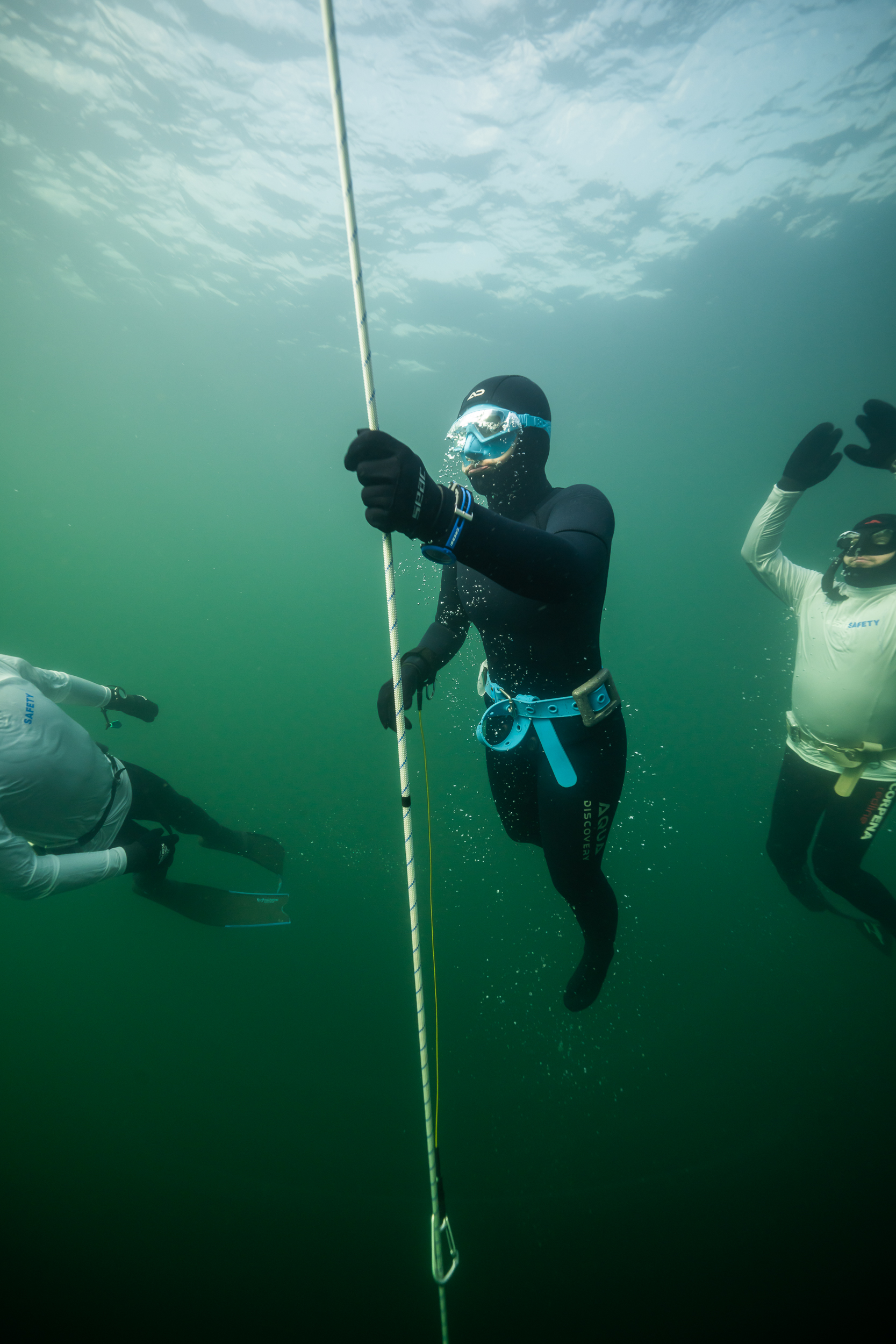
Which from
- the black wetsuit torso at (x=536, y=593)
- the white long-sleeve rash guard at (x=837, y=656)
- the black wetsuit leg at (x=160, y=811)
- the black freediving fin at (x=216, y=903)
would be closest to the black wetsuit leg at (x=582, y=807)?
the black wetsuit torso at (x=536, y=593)

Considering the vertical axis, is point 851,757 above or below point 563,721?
below

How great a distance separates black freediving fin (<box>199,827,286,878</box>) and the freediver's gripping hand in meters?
2.50

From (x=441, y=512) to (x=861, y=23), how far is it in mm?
10632

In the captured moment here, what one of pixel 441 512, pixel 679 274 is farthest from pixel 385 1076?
pixel 679 274

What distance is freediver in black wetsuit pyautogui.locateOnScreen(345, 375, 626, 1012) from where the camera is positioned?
160 centimetres

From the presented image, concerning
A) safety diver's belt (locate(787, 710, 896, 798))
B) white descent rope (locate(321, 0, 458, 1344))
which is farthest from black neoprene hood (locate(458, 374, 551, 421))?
safety diver's belt (locate(787, 710, 896, 798))

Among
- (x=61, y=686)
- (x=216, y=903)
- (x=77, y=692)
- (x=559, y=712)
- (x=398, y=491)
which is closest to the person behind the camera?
(x=398, y=491)

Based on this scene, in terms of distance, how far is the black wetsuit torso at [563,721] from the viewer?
1.66 meters

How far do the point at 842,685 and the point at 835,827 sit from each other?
852 millimetres

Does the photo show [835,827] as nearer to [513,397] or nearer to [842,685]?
[842,685]

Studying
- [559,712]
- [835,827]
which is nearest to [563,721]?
[559,712]

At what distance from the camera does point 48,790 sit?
8.45 feet

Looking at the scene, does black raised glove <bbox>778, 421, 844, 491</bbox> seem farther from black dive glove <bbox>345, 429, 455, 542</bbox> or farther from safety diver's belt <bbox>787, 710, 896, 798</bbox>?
black dive glove <bbox>345, 429, 455, 542</bbox>

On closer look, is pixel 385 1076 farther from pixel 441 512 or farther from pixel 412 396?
pixel 412 396
